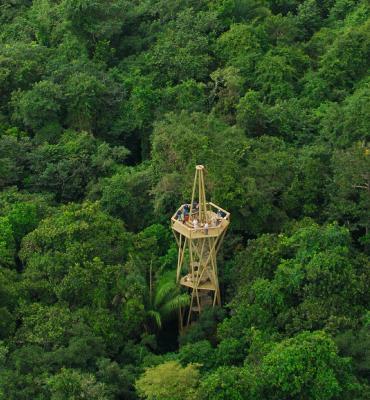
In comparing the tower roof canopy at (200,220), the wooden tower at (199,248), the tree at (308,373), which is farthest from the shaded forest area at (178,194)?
the tower roof canopy at (200,220)

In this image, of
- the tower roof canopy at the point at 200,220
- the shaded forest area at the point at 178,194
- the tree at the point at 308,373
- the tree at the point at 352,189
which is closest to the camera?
the tree at the point at 308,373

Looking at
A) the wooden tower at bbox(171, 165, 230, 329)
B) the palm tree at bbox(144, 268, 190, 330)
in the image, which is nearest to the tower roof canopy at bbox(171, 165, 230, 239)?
the wooden tower at bbox(171, 165, 230, 329)

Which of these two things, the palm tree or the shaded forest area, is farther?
the palm tree

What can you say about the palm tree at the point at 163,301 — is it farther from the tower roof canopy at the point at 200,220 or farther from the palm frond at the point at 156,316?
the tower roof canopy at the point at 200,220

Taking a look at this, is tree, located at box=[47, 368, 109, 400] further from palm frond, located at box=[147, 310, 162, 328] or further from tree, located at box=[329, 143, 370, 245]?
tree, located at box=[329, 143, 370, 245]

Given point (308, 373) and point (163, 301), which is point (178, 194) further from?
point (308, 373)

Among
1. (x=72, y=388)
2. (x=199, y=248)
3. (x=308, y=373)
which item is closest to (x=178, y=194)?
(x=199, y=248)
